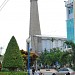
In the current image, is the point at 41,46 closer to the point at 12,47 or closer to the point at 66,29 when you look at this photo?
the point at 66,29

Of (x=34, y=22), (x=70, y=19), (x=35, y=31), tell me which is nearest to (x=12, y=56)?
(x=70, y=19)

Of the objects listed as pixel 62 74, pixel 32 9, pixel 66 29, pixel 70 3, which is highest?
pixel 32 9

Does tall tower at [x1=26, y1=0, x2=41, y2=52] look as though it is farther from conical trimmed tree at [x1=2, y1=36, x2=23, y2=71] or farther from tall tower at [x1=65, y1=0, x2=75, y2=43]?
conical trimmed tree at [x1=2, y1=36, x2=23, y2=71]

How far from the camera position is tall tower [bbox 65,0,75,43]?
283 feet

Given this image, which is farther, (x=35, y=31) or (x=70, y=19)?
(x=35, y=31)

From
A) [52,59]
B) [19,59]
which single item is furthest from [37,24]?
[19,59]

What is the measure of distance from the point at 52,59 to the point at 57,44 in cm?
7125

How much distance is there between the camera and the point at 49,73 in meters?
48.2

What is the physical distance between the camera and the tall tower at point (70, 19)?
3393 inches

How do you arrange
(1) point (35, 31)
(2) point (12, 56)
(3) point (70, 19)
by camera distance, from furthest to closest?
(1) point (35, 31), (3) point (70, 19), (2) point (12, 56)

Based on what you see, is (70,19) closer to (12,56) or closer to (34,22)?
(34,22)

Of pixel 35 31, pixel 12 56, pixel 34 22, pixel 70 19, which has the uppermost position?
pixel 34 22

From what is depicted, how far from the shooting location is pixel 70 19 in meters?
89.7

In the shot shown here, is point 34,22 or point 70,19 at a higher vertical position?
point 34,22
